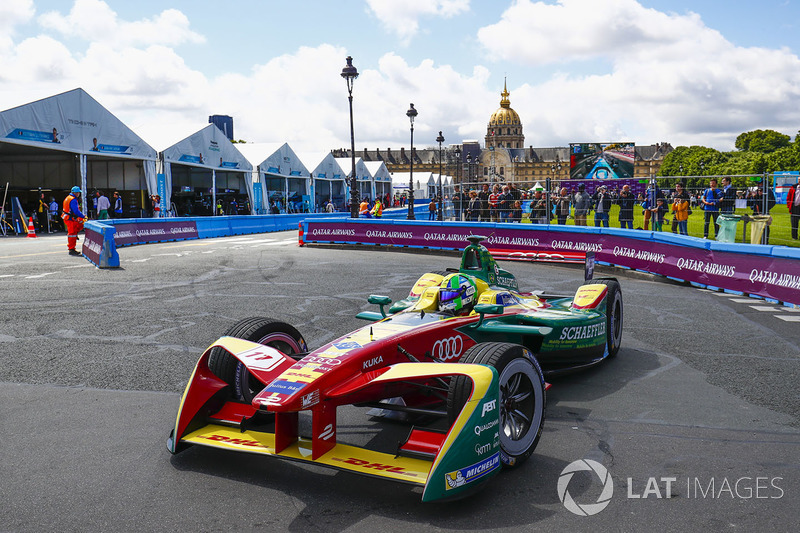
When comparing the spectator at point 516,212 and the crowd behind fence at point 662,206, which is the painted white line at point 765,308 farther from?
the spectator at point 516,212

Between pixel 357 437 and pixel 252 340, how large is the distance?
3.64ft

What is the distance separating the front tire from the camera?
13.9ft

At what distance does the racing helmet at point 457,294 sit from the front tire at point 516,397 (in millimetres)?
1407

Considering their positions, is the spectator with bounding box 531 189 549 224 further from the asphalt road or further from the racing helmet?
the racing helmet

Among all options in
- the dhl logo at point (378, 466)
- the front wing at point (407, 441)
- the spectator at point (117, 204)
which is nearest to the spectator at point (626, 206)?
the front wing at point (407, 441)

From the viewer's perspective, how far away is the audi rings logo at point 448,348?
17.5ft

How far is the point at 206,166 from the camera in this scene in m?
33.9

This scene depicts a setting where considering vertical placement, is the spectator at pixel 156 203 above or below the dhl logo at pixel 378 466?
above

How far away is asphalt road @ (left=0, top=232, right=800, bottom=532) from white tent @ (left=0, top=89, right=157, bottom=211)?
55.9 ft

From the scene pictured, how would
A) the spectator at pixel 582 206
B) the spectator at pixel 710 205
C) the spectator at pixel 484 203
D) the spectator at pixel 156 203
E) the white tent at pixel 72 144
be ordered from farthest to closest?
the spectator at pixel 156 203 → the white tent at pixel 72 144 → the spectator at pixel 484 203 → the spectator at pixel 582 206 → the spectator at pixel 710 205

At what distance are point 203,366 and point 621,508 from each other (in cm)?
294

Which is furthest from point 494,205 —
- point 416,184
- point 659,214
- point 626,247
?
point 416,184

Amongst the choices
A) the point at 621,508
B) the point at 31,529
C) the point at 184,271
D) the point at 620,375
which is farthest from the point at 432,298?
the point at 184,271

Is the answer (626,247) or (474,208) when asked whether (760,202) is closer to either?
(626,247)
